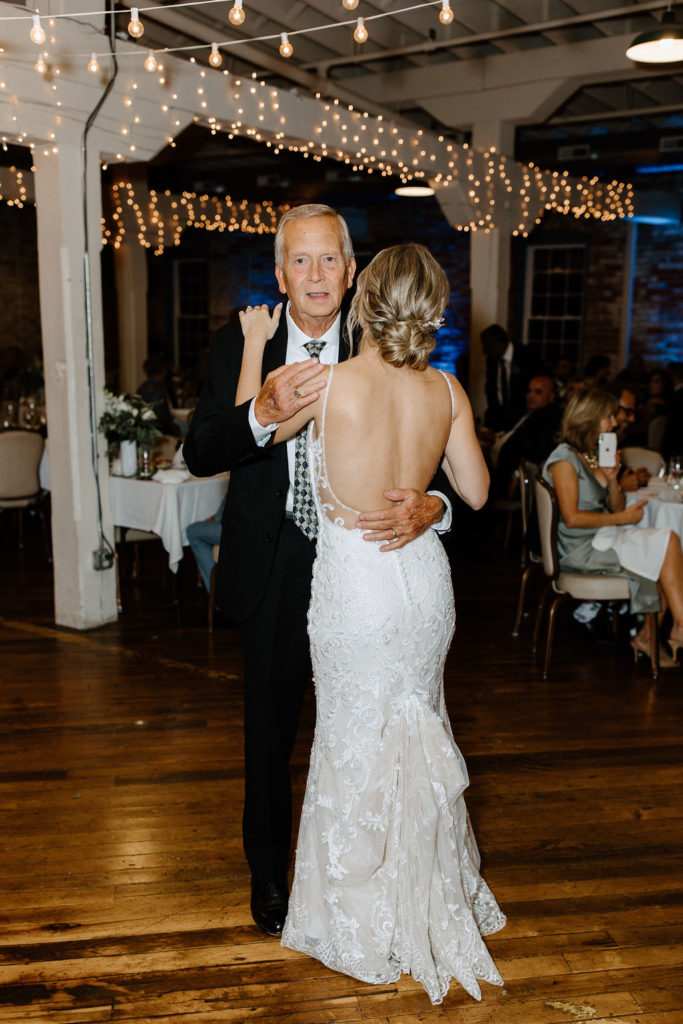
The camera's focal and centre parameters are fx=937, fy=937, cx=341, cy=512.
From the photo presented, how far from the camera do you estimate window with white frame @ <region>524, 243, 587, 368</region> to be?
502 inches

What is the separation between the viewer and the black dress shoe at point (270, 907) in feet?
8.07

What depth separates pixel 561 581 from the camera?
466cm

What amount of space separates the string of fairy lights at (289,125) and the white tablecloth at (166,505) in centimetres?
177

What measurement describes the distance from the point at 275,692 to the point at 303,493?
1.69 ft

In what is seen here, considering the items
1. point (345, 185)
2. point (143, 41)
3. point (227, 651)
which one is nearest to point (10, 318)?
point (345, 185)

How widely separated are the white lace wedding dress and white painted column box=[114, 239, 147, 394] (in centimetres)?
906

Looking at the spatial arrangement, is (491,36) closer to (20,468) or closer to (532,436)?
(532,436)

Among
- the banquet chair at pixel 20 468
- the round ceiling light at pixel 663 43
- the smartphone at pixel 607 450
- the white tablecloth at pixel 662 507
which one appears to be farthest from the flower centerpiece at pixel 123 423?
the round ceiling light at pixel 663 43

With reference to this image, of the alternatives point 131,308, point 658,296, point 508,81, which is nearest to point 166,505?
A: point 508,81

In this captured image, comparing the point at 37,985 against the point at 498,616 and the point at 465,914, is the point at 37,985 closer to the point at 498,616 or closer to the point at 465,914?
the point at 465,914

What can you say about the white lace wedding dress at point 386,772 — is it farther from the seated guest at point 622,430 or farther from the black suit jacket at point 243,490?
the seated guest at point 622,430

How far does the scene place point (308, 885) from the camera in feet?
7.55

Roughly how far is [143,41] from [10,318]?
734 centimetres

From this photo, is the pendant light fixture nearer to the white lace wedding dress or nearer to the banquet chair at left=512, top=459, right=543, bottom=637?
the banquet chair at left=512, top=459, right=543, bottom=637
